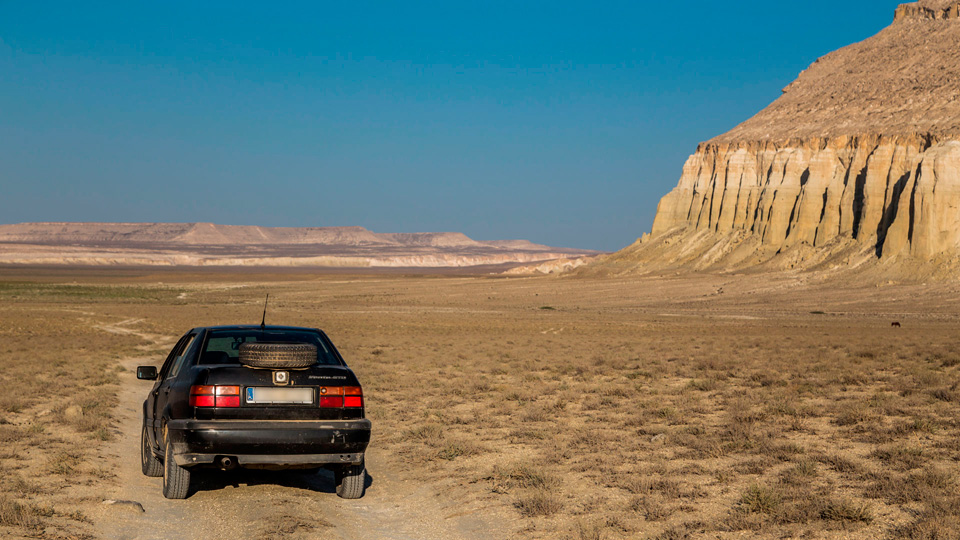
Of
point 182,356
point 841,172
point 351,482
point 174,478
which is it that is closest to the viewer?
point 174,478

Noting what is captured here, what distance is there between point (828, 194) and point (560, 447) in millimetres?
81904

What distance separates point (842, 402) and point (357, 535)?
9.97 m

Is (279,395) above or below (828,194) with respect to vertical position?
below

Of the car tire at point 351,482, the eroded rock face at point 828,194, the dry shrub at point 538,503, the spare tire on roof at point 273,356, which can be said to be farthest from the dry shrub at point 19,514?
the eroded rock face at point 828,194

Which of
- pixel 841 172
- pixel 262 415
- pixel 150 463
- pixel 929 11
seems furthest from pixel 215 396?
pixel 929 11

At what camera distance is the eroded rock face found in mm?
71812

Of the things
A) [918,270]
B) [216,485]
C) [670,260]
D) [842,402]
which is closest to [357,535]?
[216,485]

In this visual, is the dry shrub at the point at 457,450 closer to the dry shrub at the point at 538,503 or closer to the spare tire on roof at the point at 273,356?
the dry shrub at the point at 538,503

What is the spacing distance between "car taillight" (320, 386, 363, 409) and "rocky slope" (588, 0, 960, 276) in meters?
72.4

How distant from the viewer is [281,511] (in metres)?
7.80

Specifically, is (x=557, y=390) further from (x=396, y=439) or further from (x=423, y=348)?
(x=423, y=348)

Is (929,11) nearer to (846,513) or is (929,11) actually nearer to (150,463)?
(846,513)

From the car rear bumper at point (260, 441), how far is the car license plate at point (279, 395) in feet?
0.62

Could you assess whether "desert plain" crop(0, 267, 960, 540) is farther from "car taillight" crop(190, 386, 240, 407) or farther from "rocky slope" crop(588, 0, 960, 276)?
"rocky slope" crop(588, 0, 960, 276)
